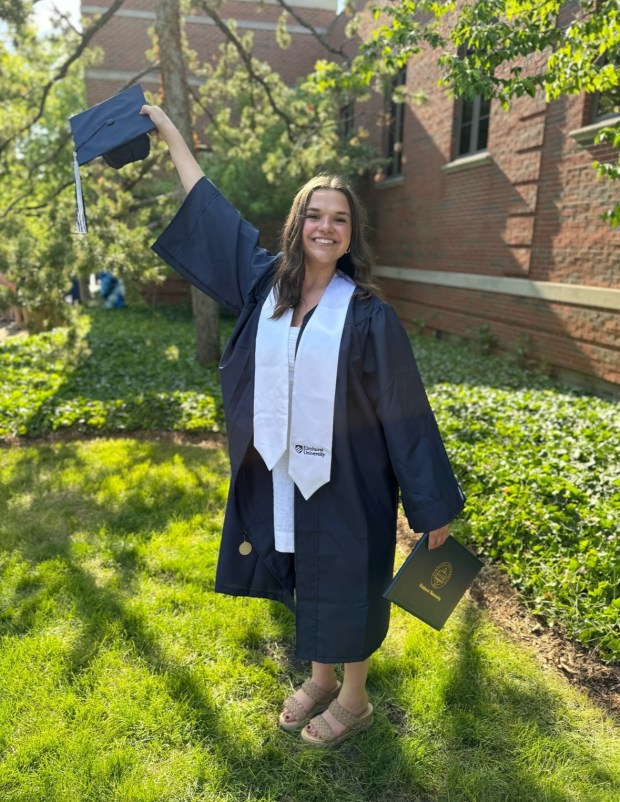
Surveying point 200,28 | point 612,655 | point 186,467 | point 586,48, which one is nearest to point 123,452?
point 186,467

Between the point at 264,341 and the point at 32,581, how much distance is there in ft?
6.93

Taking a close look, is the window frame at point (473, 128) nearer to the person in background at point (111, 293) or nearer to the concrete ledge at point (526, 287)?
the concrete ledge at point (526, 287)

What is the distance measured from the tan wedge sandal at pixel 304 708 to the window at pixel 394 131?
35.4 feet

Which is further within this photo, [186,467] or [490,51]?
[186,467]

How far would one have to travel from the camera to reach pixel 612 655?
265 cm

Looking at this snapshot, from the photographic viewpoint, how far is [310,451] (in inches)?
76.6

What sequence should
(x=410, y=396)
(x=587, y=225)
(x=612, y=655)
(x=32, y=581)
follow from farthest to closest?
1. (x=587, y=225)
2. (x=32, y=581)
3. (x=612, y=655)
4. (x=410, y=396)

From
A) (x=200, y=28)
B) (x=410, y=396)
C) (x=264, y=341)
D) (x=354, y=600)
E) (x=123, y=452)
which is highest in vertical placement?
(x=200, y=28)

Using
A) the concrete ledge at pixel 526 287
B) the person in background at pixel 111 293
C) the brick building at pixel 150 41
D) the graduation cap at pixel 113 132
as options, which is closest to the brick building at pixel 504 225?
the concrete ledge at pixel 526 287

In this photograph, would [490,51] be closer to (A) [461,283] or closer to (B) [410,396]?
(B) [410,396]

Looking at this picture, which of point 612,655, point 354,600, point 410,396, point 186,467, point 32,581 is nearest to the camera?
point 410,396

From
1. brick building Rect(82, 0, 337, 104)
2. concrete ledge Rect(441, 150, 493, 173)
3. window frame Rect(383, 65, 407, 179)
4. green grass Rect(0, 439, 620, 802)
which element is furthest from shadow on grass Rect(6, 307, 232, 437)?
brick building Rect(82, 0, 337, 104)

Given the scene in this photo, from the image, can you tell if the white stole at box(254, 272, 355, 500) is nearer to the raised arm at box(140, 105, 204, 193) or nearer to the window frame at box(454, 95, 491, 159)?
the raised arm at box(140, 105, 204, 193)

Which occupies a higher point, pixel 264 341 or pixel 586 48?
pixel 586 48
